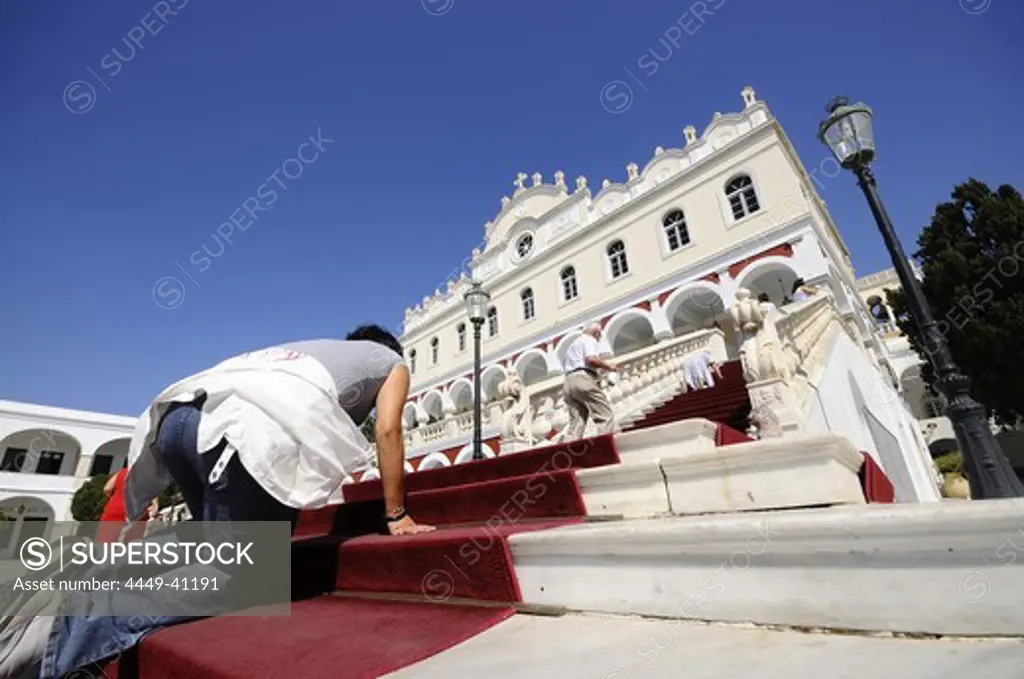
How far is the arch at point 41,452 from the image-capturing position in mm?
25609

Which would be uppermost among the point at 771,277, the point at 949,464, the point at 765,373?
the point at 771,277

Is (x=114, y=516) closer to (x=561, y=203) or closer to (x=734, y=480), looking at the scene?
(x=734, y=480)

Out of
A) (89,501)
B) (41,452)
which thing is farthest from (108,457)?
(89,501)

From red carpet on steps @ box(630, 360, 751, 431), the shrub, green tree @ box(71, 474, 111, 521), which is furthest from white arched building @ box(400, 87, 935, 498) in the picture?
green tree @ box(71, 474, 111, 521)

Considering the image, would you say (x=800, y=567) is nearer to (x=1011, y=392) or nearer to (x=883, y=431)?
(x=883, y=431)

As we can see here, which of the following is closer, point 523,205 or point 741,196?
point 741,196

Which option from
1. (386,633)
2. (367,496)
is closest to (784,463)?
(386,633)

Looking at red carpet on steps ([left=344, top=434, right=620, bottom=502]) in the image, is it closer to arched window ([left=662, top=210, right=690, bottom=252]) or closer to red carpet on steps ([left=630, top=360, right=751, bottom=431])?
red carpet on steps ([left=630, top=360, right=751, bottom=431])

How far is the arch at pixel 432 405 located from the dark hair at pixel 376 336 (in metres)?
22.7

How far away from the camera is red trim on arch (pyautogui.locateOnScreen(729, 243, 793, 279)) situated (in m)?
13.7

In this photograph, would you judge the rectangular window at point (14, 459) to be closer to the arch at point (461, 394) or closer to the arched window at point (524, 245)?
the arch at point (461, 394)

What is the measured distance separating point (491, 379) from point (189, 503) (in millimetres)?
20273

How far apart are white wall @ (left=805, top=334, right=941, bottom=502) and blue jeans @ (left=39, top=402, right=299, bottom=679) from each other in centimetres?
500

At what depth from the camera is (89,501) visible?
22.6m
